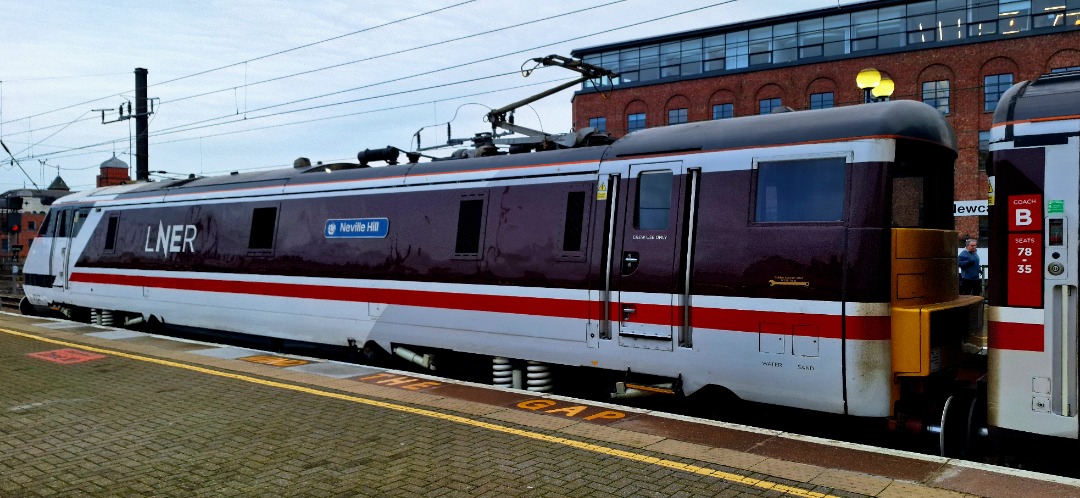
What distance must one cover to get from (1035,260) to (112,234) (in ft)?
56.3

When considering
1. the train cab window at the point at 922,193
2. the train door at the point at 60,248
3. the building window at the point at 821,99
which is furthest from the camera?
the building window at the point at 821,99

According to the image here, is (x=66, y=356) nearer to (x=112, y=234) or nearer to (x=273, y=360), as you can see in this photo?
(x=273, y=360)

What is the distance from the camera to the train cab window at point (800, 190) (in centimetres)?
756

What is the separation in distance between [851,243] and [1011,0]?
142ft

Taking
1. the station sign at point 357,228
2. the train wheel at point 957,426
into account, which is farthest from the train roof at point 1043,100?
the station sign at point 357,228

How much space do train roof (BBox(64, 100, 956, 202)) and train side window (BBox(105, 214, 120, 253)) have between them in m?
7.40

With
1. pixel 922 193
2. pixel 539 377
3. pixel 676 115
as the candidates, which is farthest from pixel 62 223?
pixel 676 115

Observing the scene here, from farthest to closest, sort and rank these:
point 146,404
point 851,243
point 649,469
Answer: point 146,404
point 851,243
point 649,469

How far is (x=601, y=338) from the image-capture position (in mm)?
9148

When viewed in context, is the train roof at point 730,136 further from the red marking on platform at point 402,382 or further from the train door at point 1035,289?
the red marking on platform at point 402,382

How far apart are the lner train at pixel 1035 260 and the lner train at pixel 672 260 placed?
0.72 m

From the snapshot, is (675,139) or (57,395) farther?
(57,395)

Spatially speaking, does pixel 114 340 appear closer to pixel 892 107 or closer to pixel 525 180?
pixel 525 180

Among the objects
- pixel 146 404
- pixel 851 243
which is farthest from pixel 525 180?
pixel 146 404
